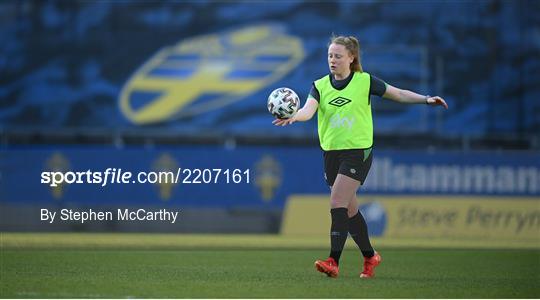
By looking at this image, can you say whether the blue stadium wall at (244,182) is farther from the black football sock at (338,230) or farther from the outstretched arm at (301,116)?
the outstretched arm at (301,116)

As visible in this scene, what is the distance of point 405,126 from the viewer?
25.0 meters

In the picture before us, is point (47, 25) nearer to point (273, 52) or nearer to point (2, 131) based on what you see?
point (2, 131)

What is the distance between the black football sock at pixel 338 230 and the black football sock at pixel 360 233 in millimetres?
311

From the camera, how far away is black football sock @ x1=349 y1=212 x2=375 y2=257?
9953 mm

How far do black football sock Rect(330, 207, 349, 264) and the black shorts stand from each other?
1.04ft

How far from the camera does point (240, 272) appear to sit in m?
10.3

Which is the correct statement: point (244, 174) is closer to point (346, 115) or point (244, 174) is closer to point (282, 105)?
point (346, 115)

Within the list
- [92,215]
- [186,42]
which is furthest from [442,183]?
[186,42]

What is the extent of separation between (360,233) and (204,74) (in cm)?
1519

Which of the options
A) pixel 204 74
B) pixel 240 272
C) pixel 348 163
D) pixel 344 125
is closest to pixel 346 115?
pixel 344 125

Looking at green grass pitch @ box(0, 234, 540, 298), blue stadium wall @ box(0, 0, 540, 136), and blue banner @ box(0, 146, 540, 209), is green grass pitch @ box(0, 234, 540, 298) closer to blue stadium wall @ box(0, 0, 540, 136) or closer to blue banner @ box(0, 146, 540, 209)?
blue banner @ box(0, 146, 540, 209)

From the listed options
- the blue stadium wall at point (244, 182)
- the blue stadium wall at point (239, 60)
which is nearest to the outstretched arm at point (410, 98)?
the blue stadium wall at point (244, 182)

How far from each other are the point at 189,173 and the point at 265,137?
→ 5.51 m

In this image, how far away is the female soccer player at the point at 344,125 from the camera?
9680 mm
